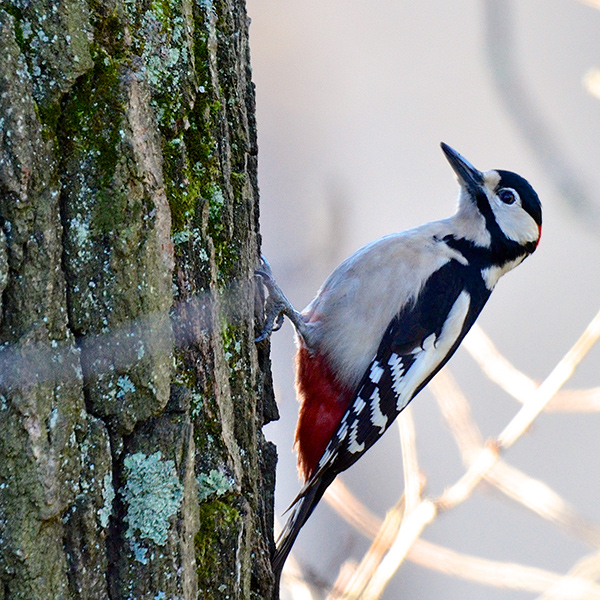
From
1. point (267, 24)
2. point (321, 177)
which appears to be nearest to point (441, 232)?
point (321, 177)

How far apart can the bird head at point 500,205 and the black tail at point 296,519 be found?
41.1 inches

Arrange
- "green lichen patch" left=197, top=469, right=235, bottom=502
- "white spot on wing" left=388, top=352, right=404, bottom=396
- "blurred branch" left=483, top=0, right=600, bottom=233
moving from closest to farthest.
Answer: "green lichen patch" left=197, top=469, right=235, bottom=502
"blurred branch" left=483, top=0, right=600, bottom=233
"white spot on wing" left=388, top=352, right=404, bottom=396

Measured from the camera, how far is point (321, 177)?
12.4 feet

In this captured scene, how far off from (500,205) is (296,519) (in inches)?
53.3

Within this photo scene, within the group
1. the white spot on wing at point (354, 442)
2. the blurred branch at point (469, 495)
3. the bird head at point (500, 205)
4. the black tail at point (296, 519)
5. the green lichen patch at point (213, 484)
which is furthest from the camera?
the bird head at point (500, 205)

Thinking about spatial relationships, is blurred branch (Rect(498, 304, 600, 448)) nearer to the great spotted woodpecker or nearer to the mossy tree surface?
the great spotted woodpecker

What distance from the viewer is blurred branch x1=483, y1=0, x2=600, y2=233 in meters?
1.93

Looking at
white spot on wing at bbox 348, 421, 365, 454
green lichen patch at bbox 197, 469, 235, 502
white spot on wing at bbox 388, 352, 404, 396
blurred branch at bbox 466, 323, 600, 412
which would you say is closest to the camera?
green lichen patch at bbox 197, 469, 235, 502

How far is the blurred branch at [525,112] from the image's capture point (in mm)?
1927

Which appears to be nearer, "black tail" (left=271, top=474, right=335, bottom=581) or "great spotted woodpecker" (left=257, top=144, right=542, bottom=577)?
"black tail" (left=271, top=474, right=335, bottom=581)

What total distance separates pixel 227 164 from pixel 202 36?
8.9 inches

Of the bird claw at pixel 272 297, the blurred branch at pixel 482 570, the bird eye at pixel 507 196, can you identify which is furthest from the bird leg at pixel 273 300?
the bird eye at pixel 507 196

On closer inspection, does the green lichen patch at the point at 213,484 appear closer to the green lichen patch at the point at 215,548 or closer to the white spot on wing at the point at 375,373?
the green lichen patch at the point at 215,548

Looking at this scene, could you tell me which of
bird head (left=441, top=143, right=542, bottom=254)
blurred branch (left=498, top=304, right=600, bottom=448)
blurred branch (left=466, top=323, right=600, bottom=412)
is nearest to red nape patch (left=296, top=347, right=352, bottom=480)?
blurred branch (left=466, top=323, right=600, bottom=412)
